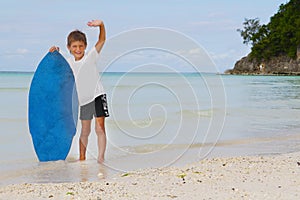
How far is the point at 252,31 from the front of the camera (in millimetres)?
68812

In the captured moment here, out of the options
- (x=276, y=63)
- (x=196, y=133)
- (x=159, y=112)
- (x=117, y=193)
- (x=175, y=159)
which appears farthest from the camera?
(x=276, y=63)

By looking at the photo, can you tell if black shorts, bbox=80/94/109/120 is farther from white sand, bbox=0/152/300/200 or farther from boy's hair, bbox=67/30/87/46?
white sand, bbox=0/152/300/200

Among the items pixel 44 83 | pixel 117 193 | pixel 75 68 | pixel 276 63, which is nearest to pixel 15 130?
pixel 44 83

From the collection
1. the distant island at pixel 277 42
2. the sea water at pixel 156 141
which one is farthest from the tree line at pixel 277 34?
the sea water at pixel 156 141

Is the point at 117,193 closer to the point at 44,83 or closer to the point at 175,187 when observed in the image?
the point at 175,187

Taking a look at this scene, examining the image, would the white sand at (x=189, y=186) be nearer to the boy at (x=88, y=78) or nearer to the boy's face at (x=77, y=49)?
the boy at (x=88, y=78)

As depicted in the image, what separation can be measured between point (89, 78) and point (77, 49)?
0.31 meters

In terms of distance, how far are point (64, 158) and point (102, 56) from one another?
1.18 m

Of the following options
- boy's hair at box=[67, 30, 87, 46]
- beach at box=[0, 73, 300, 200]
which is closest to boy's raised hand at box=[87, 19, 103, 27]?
boy's hair at box=[67, 30, 87, 46]

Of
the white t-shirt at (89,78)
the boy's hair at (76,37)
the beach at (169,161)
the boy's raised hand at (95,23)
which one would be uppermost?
the boy's raised hand at (95,23)

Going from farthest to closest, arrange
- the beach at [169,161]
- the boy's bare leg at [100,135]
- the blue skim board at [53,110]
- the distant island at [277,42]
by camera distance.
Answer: the distant island at [277,42]
the blue skim board at [53,110]
the boy's bare leg at [100,135]
the beach at [169,161]

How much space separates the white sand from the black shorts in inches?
26.9

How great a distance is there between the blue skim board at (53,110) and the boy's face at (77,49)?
38 cm

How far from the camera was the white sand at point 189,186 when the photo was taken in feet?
10.4
